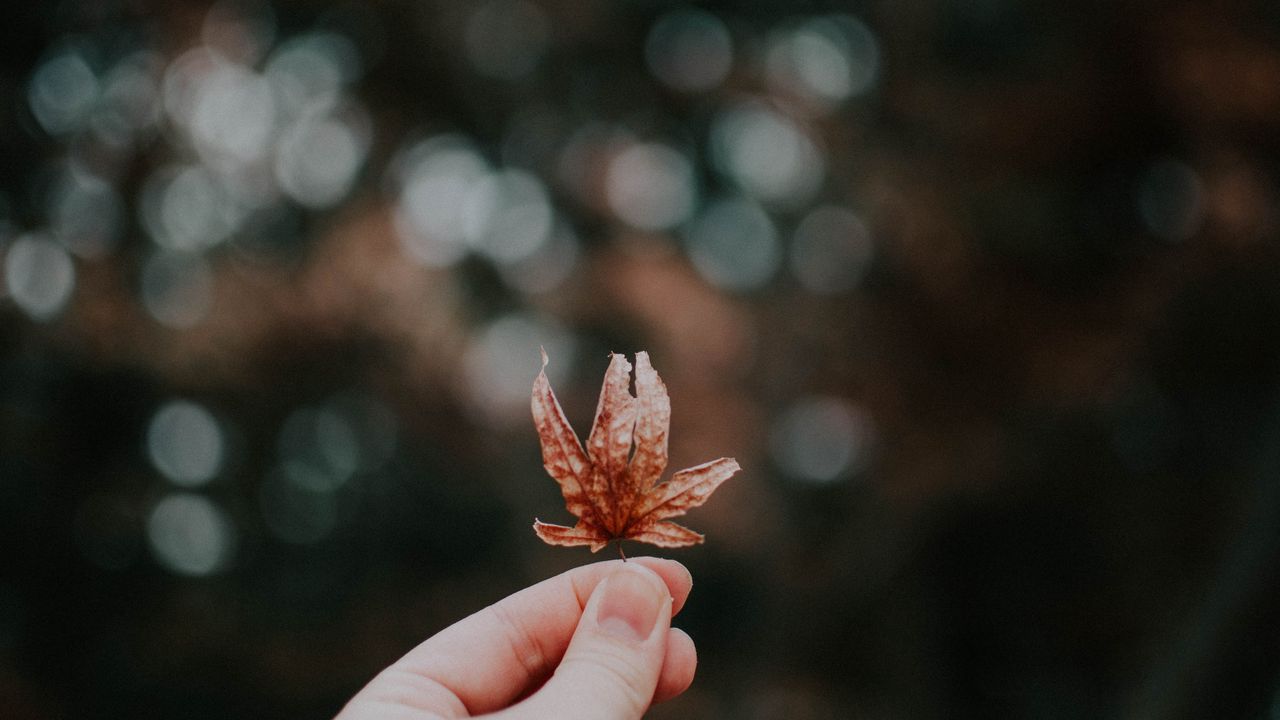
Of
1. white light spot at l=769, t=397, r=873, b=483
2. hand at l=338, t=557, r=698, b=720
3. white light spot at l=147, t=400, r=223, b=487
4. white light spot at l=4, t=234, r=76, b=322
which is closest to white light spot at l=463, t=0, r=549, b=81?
white light spot at l=4, t=234, r=76, b=322

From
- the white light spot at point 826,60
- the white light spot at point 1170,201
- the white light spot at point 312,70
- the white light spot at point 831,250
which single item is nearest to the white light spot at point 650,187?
the white light spot at point 831,250

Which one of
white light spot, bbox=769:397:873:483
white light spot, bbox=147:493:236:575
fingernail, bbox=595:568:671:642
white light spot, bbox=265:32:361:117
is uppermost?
white light spot, bbox=265:32:361:117

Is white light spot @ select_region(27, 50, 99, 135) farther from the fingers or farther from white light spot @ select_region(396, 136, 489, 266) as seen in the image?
the fingers

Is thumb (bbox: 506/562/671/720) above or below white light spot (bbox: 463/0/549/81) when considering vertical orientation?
below

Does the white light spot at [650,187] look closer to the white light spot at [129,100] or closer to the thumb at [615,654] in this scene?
the white light spot at [129,100]

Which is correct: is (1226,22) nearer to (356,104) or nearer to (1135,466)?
(1135,466)

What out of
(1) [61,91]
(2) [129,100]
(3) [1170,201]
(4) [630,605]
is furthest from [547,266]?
(4) [630,605]
